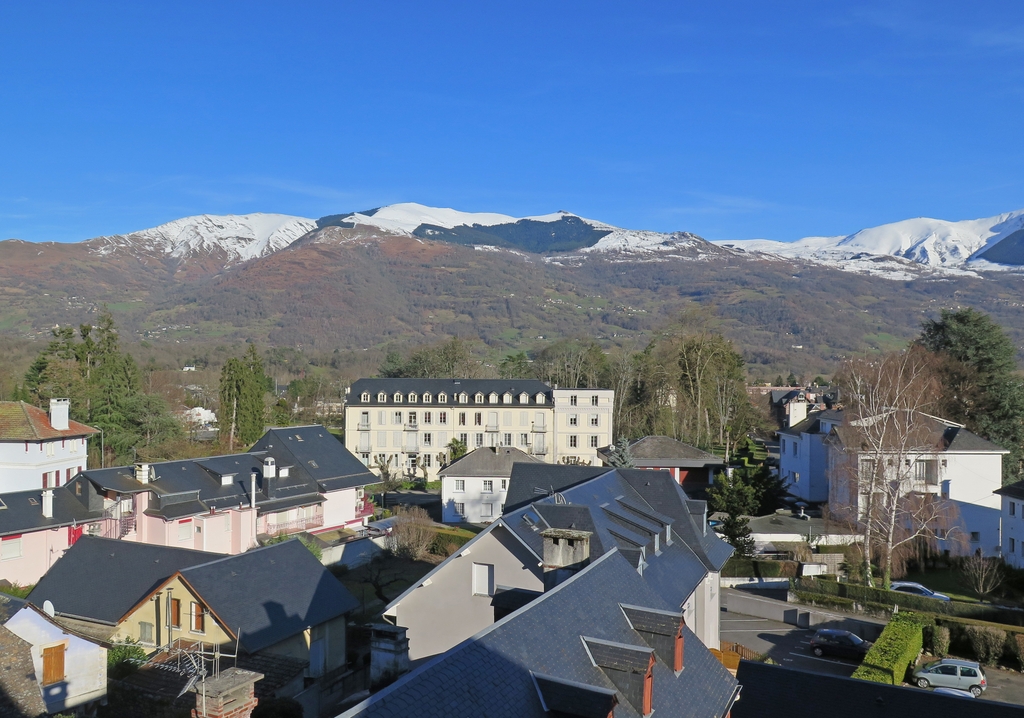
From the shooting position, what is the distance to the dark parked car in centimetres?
2520

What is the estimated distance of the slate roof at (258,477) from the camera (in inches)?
1323

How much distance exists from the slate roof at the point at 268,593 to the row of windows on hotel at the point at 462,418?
128 feet

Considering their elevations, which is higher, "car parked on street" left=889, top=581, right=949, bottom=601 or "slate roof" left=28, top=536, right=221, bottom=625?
"slate roof" left=28, top=536, right=221, bottom=625

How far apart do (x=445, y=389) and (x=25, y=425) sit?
1196 inches

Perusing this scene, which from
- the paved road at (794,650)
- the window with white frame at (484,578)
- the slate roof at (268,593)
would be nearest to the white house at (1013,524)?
the paved road at (794,650)

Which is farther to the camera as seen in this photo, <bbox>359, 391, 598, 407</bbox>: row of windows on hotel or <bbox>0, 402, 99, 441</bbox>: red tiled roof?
<bbox>359, 391, 598, 407</bbox>: row of windows on hotel

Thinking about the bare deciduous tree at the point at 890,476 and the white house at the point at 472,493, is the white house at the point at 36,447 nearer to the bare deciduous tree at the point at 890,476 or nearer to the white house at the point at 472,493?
the white house at the point at 472,493

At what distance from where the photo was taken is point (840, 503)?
38.8 metres

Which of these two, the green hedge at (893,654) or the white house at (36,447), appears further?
the white house at (36,447)

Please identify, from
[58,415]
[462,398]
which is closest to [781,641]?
[58,415]

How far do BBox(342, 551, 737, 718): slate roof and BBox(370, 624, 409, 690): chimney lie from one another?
174 centimetres

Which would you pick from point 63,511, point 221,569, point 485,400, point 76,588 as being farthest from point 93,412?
point 221,569

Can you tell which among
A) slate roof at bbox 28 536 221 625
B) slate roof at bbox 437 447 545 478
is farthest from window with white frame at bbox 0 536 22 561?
slate roof at bbox 437 447 545 478

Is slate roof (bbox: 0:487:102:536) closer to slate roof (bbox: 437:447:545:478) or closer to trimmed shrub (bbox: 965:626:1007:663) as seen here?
slate roof (bbox: 437:447:545:478)
